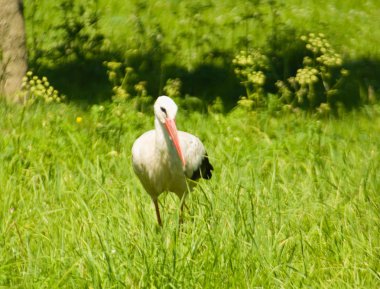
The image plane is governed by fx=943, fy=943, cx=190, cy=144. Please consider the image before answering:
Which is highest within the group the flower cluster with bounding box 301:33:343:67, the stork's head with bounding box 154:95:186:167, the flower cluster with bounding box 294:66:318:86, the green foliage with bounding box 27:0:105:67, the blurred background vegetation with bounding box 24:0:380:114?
the stork's head with bounding box 154:95:186:167

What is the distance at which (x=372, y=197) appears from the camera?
5777 millimetres

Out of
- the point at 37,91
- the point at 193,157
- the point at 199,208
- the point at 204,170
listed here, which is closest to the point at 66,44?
the point at 37,91

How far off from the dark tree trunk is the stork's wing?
2490 millimetres

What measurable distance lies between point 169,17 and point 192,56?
121 cm

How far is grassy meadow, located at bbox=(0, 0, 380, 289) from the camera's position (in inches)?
181

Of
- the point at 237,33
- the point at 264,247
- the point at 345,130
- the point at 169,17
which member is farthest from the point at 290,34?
the point at 264,247

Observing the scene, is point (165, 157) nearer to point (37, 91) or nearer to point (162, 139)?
point (162, 139)

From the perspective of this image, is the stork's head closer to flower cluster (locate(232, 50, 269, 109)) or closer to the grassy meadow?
the grassy meadow

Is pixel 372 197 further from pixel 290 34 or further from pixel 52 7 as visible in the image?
pixel 52 7

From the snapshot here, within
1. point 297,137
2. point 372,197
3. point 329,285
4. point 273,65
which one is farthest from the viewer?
point 273,65

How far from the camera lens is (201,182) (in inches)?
236

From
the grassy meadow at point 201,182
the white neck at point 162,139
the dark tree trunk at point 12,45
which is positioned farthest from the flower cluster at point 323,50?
the dark tree trunk at point 12,45

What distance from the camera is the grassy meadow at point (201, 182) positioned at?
15.1 feet

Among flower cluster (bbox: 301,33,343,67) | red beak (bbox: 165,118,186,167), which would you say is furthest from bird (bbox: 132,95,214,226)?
flower cluster (bbox: 301,33,343,67)
